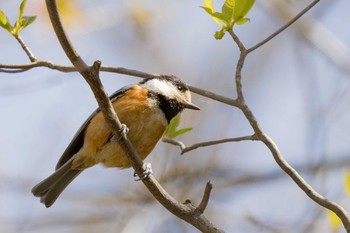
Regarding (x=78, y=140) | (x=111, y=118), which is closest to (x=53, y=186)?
(x=78, y=140)

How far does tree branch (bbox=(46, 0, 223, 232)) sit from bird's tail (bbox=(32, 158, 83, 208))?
Answer: 142cm

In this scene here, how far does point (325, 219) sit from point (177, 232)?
3.26 feet

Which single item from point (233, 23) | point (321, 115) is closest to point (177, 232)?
point (321, 115)

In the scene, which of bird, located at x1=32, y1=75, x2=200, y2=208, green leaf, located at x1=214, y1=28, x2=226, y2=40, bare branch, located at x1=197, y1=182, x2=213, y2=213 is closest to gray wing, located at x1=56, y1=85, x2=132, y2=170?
bird, located at x1=32, y1=75, x2=200, y2=208

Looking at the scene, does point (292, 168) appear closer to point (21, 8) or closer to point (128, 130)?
point (128, 130)

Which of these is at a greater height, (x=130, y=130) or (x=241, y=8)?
(x=241, y=8)

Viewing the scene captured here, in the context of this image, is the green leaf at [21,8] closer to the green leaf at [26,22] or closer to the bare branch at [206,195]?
the green leaf at [26,22]

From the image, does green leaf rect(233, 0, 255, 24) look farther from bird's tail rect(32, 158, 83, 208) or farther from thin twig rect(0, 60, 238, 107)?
bird's tail rect(32, 158, 83, 208)

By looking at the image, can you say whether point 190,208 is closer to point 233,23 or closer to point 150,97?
point 233,23

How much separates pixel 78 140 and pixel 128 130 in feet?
2.12

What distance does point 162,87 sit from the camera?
14.6 ft

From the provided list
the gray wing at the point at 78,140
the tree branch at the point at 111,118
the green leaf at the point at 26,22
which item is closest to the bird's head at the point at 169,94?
the gray wing at the point at 78,140

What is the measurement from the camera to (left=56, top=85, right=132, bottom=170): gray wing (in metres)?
4.34

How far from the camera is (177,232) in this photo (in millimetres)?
4133
